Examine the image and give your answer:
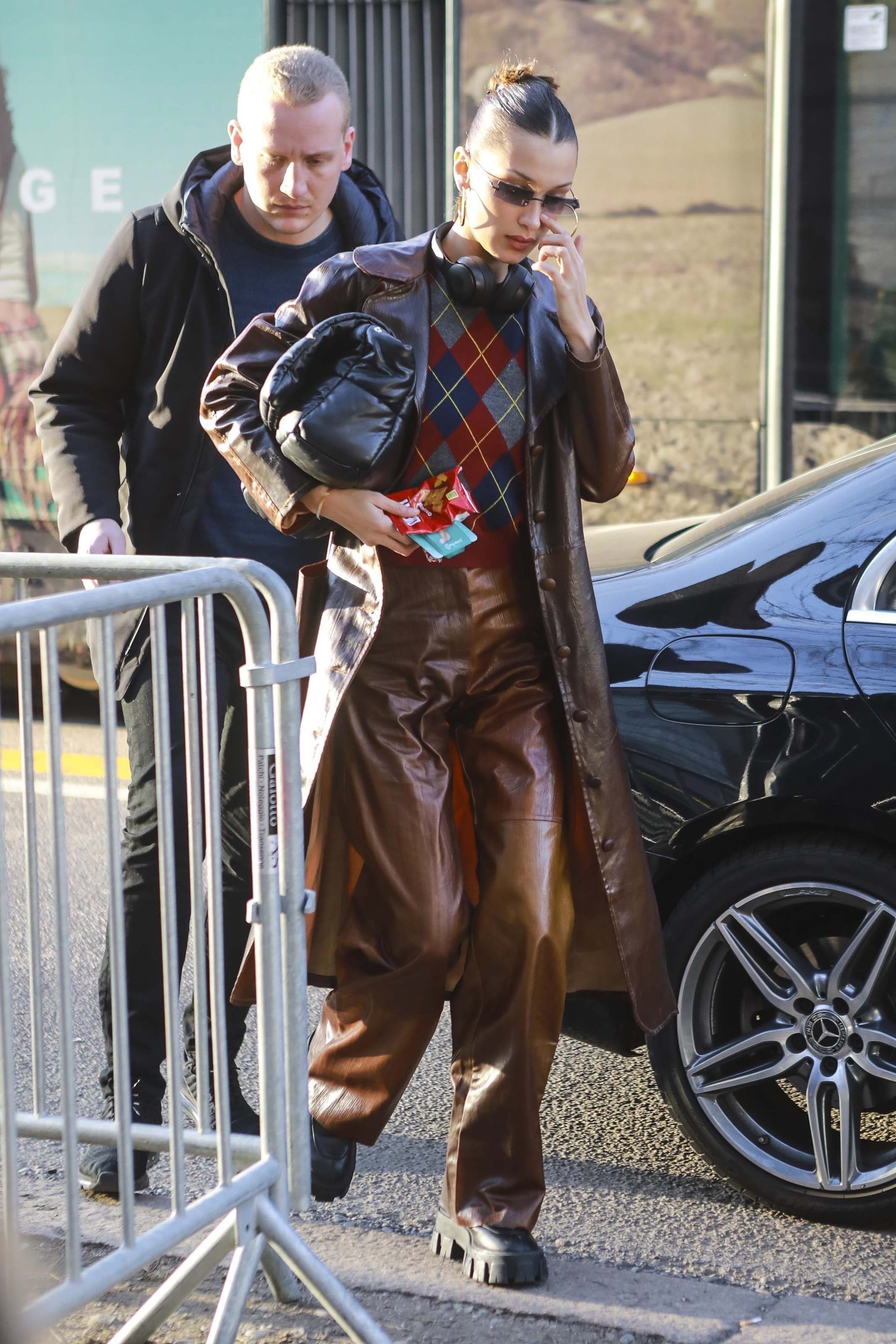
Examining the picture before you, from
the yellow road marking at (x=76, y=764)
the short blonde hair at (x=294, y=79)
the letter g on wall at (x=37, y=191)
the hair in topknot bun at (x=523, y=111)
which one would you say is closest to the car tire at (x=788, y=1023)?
the hair in topknot bun at (x=523, y=111)

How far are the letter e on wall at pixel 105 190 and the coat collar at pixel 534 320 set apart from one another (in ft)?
16.0

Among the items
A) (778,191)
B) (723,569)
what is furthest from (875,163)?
(723,569)

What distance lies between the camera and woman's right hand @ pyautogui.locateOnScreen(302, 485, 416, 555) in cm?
281

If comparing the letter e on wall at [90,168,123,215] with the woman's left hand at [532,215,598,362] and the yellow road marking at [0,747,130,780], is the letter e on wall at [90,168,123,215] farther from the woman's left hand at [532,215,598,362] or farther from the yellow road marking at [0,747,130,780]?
the woman's left hand at [532,215,598,362]

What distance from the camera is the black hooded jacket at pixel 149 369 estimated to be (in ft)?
11.3

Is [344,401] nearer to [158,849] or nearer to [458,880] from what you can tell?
[458,880]

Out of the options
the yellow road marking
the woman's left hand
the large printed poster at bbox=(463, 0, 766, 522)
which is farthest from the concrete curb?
the large printed poster at bbox=(463, 0, 766, 522)

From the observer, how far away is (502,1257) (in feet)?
9.79

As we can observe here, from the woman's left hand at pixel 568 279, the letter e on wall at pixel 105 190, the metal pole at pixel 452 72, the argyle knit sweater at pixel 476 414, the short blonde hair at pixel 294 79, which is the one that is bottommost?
the argyle knit sweater at pixel 476 414

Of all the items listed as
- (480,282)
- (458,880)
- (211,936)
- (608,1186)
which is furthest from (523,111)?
(608,1186)

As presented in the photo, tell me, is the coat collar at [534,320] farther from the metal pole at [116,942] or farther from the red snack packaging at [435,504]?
the metal pole at [116,942]

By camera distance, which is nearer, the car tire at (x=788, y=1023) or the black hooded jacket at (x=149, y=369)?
the car tire at (x=788, y=1023)

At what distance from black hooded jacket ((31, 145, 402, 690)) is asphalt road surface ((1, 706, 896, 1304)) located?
2.46 ft

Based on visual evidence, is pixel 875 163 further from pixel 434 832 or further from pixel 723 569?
pixel 434 832
